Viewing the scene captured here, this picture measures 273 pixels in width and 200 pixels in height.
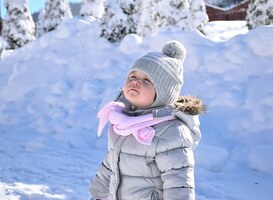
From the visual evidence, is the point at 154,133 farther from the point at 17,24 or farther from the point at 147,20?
the point at 17,24

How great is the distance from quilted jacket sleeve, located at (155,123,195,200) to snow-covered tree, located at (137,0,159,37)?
9959mm

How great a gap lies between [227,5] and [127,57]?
937 inches

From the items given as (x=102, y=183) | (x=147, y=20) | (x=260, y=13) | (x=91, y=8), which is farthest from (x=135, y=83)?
(x=91, y=8)

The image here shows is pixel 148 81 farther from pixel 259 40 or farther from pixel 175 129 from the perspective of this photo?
pixel 259 40

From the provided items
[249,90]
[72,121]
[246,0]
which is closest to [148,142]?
[249,90]

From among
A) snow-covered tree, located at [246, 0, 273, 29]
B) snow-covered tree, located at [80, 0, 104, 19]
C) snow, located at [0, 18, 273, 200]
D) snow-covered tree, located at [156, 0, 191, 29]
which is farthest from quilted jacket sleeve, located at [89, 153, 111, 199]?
snow-covered tree, located at [80, 0, 104, 19]

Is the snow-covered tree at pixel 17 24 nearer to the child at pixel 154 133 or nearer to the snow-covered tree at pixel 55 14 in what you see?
the snow-covered tree at pixel 55 14

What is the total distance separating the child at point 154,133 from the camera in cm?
206

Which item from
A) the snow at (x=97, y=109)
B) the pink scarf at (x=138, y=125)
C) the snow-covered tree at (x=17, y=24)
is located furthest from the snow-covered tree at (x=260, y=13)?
the snow-covered tree at (x=17, y=24)

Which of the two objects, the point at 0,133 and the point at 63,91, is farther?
the point at 63,91

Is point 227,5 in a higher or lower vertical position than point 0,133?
lower

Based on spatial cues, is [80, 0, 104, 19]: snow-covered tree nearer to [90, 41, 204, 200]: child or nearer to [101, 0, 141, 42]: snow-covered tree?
[101, 0, 141, 42]: snow-covered tree

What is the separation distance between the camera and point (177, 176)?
6.61ft

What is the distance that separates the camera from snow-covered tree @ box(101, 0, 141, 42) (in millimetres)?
11258
